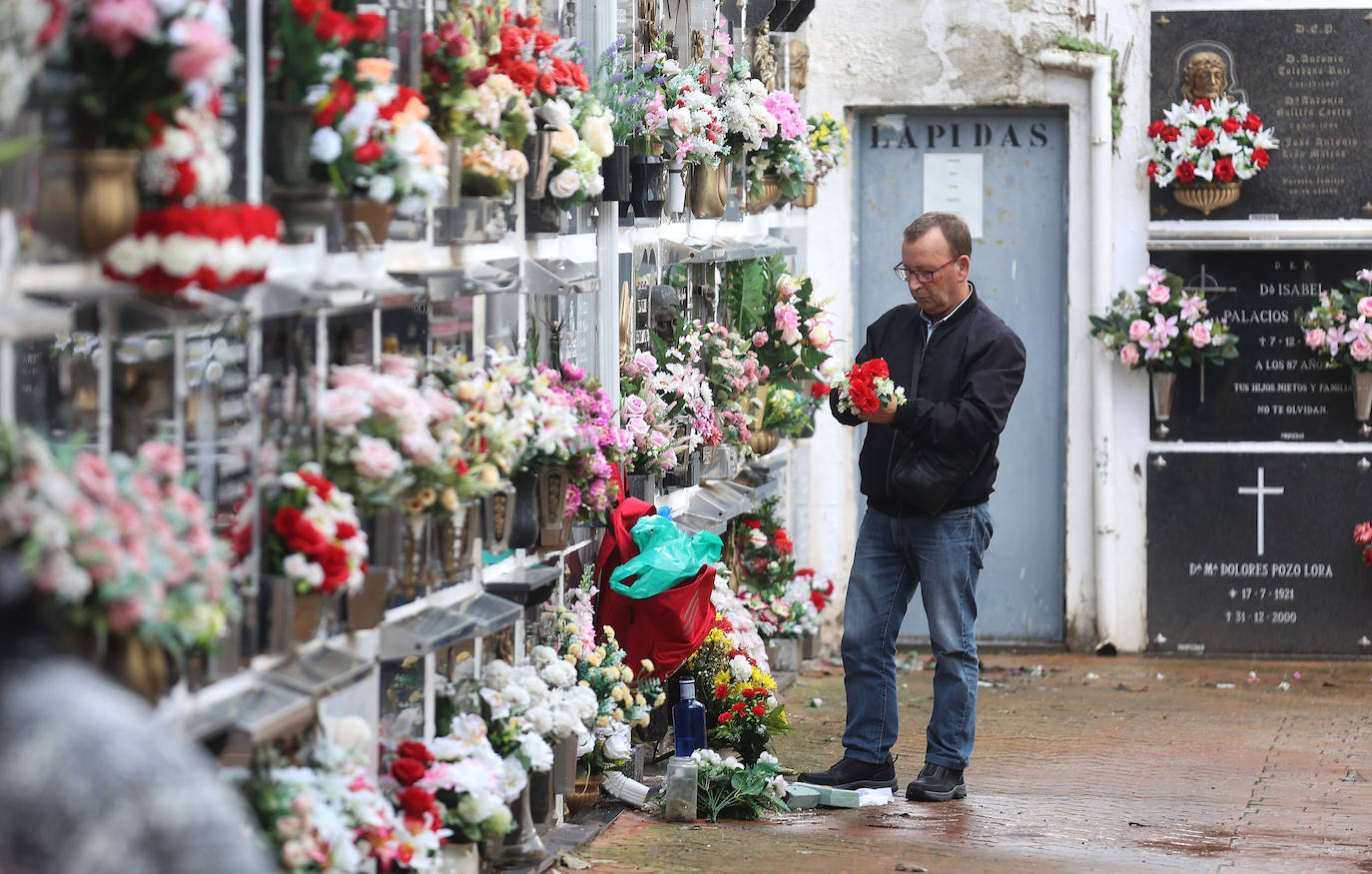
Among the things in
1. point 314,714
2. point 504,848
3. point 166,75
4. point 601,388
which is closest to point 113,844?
point 166,75

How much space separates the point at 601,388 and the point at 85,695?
150 inches

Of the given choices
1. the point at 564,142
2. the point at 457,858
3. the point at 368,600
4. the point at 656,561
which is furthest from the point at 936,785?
the point at 368,600

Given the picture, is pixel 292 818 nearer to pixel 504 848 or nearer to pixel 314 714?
pixel 314 714

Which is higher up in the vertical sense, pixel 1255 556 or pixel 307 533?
pixel 307 533

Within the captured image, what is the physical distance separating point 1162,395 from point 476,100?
19.3 ft

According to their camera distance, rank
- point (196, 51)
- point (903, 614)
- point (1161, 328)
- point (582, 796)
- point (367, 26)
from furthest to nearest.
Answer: point (1161, 328) < point (903, 614) < point (582, 796) < point (367, 26) < point (196, 51)

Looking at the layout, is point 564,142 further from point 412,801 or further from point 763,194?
point 763,194

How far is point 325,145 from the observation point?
157 inches

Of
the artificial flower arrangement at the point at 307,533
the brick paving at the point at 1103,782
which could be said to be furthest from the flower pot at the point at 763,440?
the artificial flower arrangement at the point at 307,533

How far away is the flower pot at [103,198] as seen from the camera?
3.20m

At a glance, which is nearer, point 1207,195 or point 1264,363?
point 1207,195

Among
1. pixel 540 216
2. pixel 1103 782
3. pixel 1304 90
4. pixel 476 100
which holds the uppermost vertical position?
pixel 1304 90

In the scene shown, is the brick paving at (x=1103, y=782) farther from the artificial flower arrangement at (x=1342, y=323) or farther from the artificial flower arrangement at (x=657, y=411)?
the artificial flower arrangement at (x=1342, y=323)

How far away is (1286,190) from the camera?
976cm
